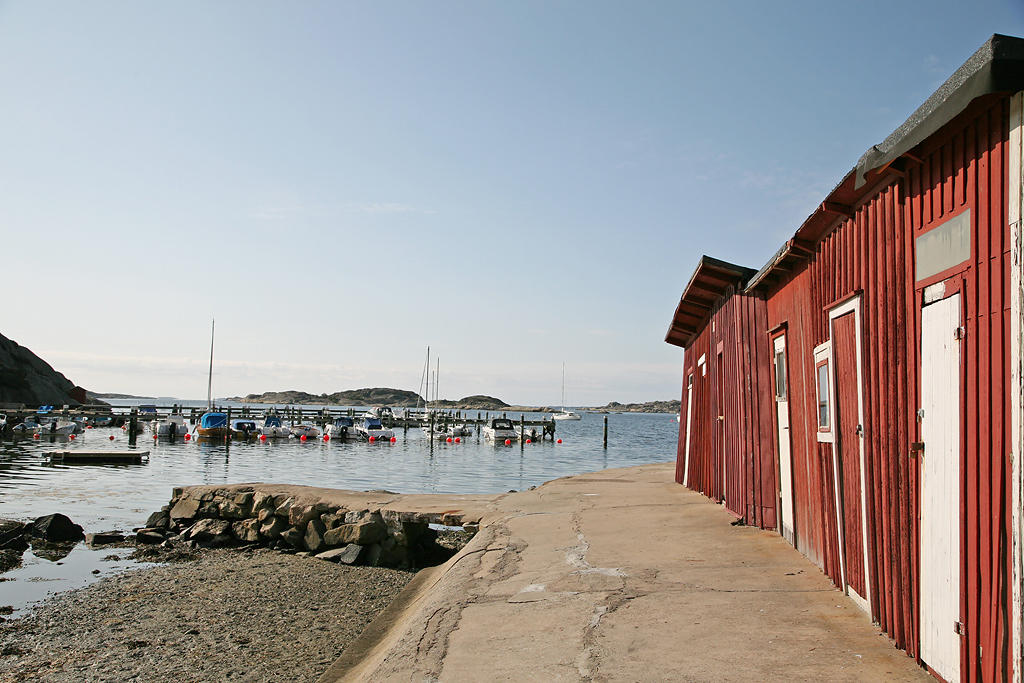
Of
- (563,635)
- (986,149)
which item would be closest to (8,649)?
(563,635)

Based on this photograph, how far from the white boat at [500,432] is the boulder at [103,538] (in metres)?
42.5

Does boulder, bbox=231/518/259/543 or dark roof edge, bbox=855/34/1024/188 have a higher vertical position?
dark roof edge, bbox=855/34/1024/188

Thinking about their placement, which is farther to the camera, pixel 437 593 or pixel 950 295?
pixel 437 593

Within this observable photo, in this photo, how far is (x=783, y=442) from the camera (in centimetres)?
866

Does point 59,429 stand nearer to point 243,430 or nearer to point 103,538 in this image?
point 243,430

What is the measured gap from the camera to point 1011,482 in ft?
12.1

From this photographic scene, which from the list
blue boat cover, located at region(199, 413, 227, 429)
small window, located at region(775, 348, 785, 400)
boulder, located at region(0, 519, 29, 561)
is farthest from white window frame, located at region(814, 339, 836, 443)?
blue boat cover, located at region(199, 413, 227, 429)

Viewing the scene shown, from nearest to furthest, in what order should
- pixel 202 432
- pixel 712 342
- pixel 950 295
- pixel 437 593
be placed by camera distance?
1. pixel 950 295
2. pixel 437 593
3. pixel 712 342
4. pixel 202 432

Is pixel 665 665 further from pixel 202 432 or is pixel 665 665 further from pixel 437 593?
pixel 202 432

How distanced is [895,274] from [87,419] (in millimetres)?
70826

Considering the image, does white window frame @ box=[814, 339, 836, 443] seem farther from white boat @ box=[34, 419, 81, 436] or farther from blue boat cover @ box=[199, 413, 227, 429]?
white boat @ box=[34, 419, 81, 436]

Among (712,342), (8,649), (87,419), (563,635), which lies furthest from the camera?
(87,419)

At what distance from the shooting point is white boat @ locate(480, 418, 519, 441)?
57.9 metres

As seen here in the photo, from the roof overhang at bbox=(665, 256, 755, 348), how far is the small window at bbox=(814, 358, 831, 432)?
3.45 metres
